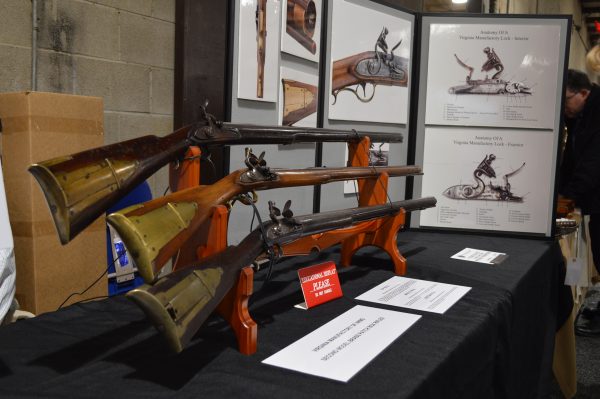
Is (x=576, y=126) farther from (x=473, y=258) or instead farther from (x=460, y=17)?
(x=473, y=258)

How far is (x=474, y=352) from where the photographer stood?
45.5 inches

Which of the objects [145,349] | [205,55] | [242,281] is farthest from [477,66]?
[145,349]

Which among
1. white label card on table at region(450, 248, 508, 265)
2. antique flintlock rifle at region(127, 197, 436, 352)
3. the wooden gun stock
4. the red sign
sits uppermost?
the wooden gun stock

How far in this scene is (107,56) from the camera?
70.6 inches

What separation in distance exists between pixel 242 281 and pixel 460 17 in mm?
1868

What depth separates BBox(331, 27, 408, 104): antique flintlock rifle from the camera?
222 cm

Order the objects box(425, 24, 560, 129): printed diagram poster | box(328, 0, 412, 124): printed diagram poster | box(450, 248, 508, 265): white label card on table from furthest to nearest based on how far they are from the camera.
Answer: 1. box(425, 24, 560, 129): printed diagram poster
2. box(328, 0, 412, 124): printed diagram poster
3. box(450, 248, 508, 265): white label card on table

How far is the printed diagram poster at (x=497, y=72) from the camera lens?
2.43m

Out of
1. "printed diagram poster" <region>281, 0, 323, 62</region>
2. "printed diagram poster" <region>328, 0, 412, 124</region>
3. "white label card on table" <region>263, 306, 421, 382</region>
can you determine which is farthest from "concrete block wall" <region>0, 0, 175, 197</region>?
"white label card on table" <region>263, 306, 421, 382</region>

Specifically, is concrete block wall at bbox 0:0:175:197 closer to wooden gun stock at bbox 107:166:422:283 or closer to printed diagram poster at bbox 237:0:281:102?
printed diagram poster at bbox 237:0:281:102

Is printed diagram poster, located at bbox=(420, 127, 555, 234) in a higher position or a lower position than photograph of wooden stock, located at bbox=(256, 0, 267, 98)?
lower

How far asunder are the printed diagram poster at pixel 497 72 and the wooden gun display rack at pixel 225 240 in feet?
3.11

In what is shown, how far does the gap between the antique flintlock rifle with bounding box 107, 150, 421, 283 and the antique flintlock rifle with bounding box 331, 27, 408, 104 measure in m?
0.91

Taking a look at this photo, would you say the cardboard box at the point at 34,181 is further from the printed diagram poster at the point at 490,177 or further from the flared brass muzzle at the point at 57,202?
the printed diagram poster at the point at 490,177
